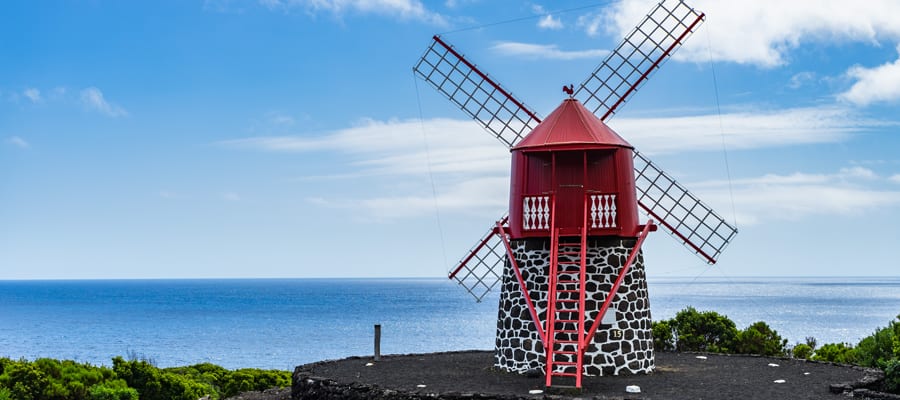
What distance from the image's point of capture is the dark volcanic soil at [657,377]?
46.7ft

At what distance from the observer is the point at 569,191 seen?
54.0 feet

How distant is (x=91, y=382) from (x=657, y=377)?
1078 centimetres

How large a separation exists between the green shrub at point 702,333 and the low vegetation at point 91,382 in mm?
11891

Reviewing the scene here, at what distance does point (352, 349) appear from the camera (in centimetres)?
6081

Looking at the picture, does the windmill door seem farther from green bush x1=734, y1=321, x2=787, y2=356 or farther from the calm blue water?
the calm blue water

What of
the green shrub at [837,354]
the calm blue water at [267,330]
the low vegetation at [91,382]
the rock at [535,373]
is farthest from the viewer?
the calm blue water at [267,330]

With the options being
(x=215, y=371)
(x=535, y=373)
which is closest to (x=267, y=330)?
(x=215, y=371)

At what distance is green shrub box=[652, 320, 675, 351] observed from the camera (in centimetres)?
2427

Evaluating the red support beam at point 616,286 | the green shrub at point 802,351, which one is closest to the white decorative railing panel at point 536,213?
the red support beam at point 616,286

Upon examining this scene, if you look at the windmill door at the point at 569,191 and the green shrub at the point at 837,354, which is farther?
the green shrub at the point at 837,354

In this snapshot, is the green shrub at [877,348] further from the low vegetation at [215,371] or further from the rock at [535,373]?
the rock at [535,373]

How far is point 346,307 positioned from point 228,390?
96.7 metres

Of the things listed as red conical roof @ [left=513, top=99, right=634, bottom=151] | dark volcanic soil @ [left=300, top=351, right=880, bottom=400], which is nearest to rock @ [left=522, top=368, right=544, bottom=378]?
dark volcanic soil @ [left=300, top=351, right=880, bottom=400]

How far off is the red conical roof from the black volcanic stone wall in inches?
67.6
